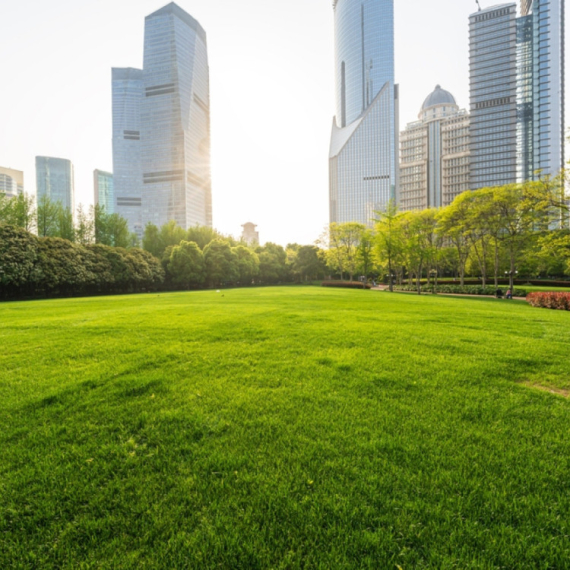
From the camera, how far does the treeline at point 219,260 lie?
4028 cm

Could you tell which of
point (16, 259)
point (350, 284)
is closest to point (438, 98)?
point (350, 284)

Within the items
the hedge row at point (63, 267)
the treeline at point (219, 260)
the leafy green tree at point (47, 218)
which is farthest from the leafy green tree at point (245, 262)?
the leafy green tree at point (47, 218)

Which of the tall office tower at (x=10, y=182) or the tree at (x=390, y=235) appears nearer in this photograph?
the tree at (x=390, y=235)

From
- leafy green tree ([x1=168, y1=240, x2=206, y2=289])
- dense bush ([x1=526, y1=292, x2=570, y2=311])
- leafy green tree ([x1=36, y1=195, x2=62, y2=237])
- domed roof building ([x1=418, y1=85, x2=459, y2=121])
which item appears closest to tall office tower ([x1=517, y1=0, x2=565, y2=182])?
domed roof building ([x1=418, y1=85, x2=459, y2=121])

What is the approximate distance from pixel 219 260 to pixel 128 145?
13518cm

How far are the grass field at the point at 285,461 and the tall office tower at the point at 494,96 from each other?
388 feet

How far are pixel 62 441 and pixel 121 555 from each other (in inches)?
63.7

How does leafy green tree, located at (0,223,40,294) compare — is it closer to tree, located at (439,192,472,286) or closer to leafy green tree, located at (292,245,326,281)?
tree, located at (439,192,472,286)

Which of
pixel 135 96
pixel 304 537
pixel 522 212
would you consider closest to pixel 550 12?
pixel 522 212

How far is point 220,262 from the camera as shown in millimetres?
42250

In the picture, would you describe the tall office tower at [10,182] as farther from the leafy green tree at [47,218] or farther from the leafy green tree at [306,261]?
the leafy green tree at [306,261]

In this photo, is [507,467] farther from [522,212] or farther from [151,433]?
[522,212]

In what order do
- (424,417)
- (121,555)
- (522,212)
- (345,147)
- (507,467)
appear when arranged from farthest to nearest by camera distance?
1. (345,147)
2. (522,212)
3. (424,417)
4. (507,467)
5. (121,555)

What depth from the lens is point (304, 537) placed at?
5.64 ft
